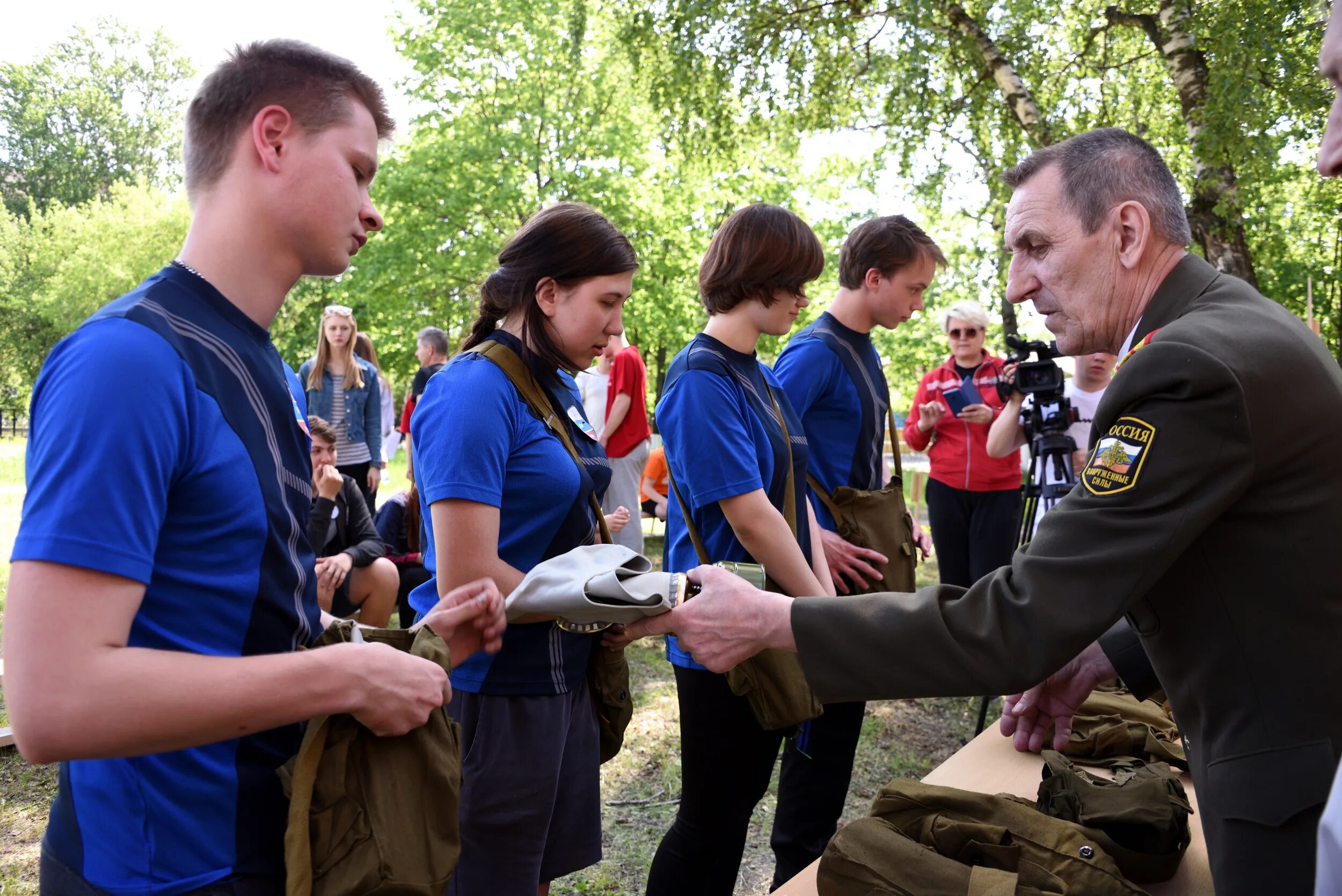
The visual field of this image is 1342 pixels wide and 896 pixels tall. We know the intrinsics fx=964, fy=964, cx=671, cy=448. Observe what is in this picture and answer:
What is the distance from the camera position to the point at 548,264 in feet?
7.20

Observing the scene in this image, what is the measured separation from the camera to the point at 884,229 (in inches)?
131

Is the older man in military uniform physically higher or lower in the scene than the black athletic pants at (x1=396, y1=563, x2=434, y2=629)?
higher

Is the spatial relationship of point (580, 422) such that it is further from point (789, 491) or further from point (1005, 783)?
point (1005, 783)

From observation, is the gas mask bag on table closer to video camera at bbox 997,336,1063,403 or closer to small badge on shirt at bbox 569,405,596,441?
small badge on shirt at bbox 569,405,596,441

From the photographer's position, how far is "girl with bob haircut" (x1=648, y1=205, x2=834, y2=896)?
248cm

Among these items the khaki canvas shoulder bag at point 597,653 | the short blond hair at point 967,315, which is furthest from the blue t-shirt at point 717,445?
the short blond hair at point 967,315

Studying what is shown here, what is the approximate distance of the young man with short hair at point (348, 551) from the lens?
4.98m

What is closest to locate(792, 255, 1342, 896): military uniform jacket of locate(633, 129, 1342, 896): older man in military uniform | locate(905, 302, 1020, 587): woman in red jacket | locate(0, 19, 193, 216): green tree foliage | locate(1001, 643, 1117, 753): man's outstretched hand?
locate(633, 129, 1342, 896): older man in military uniform

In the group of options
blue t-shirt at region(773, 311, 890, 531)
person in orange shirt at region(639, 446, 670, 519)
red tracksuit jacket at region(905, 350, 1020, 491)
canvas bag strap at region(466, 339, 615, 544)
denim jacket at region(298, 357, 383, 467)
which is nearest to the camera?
canvas bag strap at region(466, 339, 615, 544)

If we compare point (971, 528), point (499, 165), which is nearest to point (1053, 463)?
point (971, 528)

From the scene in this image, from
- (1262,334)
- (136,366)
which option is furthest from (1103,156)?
(136,366)

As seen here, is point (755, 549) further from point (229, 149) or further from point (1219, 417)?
point (229, 149)

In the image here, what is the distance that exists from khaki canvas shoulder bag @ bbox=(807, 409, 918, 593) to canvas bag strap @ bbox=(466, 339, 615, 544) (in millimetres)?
1221

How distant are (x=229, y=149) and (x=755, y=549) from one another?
163cm
